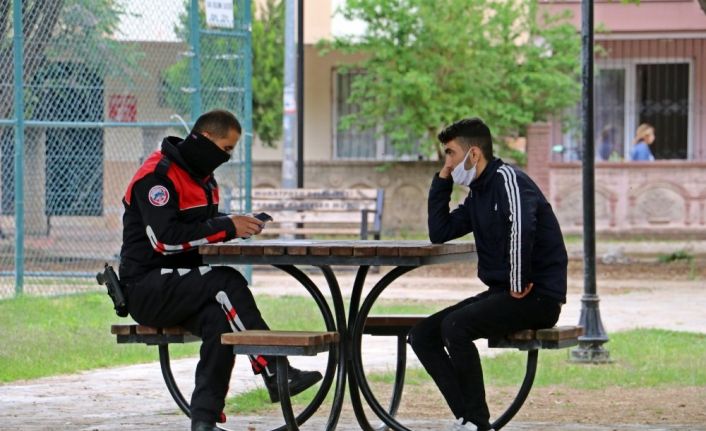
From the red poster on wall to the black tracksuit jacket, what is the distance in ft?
36.1

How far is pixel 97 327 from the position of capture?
13031 millimetres

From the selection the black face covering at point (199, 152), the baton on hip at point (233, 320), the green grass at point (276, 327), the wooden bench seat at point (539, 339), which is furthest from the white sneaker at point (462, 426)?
the green grass at point (276, 327)

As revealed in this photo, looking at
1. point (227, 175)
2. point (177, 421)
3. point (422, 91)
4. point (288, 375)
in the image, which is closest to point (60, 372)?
point (177, 421)

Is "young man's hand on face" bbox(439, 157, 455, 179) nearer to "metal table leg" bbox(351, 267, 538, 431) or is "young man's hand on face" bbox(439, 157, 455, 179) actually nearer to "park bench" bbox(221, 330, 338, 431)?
"metal table leg" bbox(351, 267, 538, 431)

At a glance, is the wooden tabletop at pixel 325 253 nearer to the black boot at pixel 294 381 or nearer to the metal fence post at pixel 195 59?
the black boot at pixel 294 381

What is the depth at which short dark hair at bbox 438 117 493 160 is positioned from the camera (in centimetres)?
749

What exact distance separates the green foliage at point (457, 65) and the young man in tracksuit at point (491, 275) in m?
18.2

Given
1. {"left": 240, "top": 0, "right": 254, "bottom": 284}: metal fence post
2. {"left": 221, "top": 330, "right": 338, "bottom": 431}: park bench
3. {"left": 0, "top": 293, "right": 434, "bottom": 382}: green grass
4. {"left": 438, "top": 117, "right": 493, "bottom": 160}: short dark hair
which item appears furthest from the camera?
{"left": 240, "top": 0, "right": 254, "bottom": 284}: metal fence post

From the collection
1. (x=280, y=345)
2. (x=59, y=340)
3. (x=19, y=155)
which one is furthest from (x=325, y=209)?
(x=280, y=345)

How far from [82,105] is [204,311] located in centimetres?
958

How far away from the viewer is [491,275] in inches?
288

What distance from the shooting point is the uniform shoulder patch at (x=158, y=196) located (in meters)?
7.34

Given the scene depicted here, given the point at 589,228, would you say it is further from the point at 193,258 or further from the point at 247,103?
the point at 247,103

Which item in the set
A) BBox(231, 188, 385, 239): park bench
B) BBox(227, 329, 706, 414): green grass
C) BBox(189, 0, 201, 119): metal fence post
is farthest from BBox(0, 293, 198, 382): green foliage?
BBox(231, 188, 385, 239): park bench
